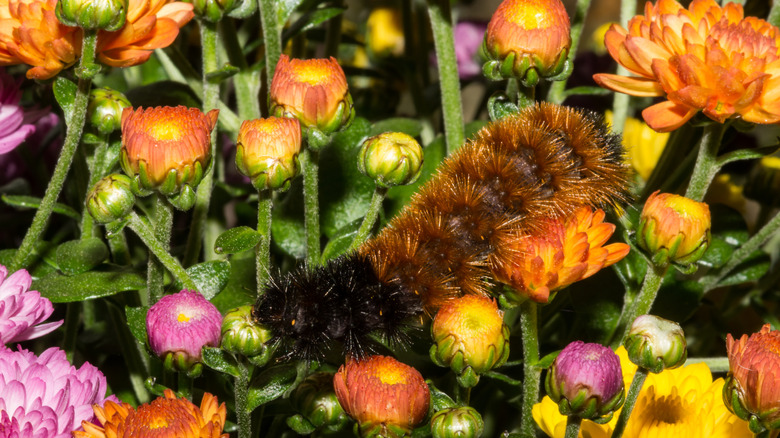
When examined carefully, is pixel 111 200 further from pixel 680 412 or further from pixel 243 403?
pixel 680 412

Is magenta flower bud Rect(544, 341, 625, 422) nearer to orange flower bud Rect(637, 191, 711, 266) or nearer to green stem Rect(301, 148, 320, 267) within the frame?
orange flower bud Rect(637, 191, 711, 266)

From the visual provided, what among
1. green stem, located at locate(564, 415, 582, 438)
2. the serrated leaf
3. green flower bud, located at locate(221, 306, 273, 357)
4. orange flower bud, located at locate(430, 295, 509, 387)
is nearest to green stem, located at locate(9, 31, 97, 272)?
the serrated leaf

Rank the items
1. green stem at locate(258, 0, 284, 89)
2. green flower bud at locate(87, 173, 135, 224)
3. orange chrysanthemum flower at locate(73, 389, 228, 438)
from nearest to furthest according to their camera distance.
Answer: orange chrysanthemum flower at locate(73, 389, 228, 438) → green flower bud at locate(87, 173, 135, 224) → green stem at locate(258, 0, 284, 89)

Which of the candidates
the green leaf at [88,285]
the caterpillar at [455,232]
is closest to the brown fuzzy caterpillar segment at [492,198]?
the caterpillar at [455,232]

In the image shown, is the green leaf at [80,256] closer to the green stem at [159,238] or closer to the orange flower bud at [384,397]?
the green stem at [159,238]

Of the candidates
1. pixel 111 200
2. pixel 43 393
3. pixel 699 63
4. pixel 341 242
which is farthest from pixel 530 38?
pixel 43 393

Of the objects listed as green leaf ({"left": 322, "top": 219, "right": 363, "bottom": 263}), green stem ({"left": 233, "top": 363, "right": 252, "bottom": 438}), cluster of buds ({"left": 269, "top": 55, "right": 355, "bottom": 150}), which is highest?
cluster of buds ({"left": 269, "top": 55, "right": 355, "bottom": 150})
